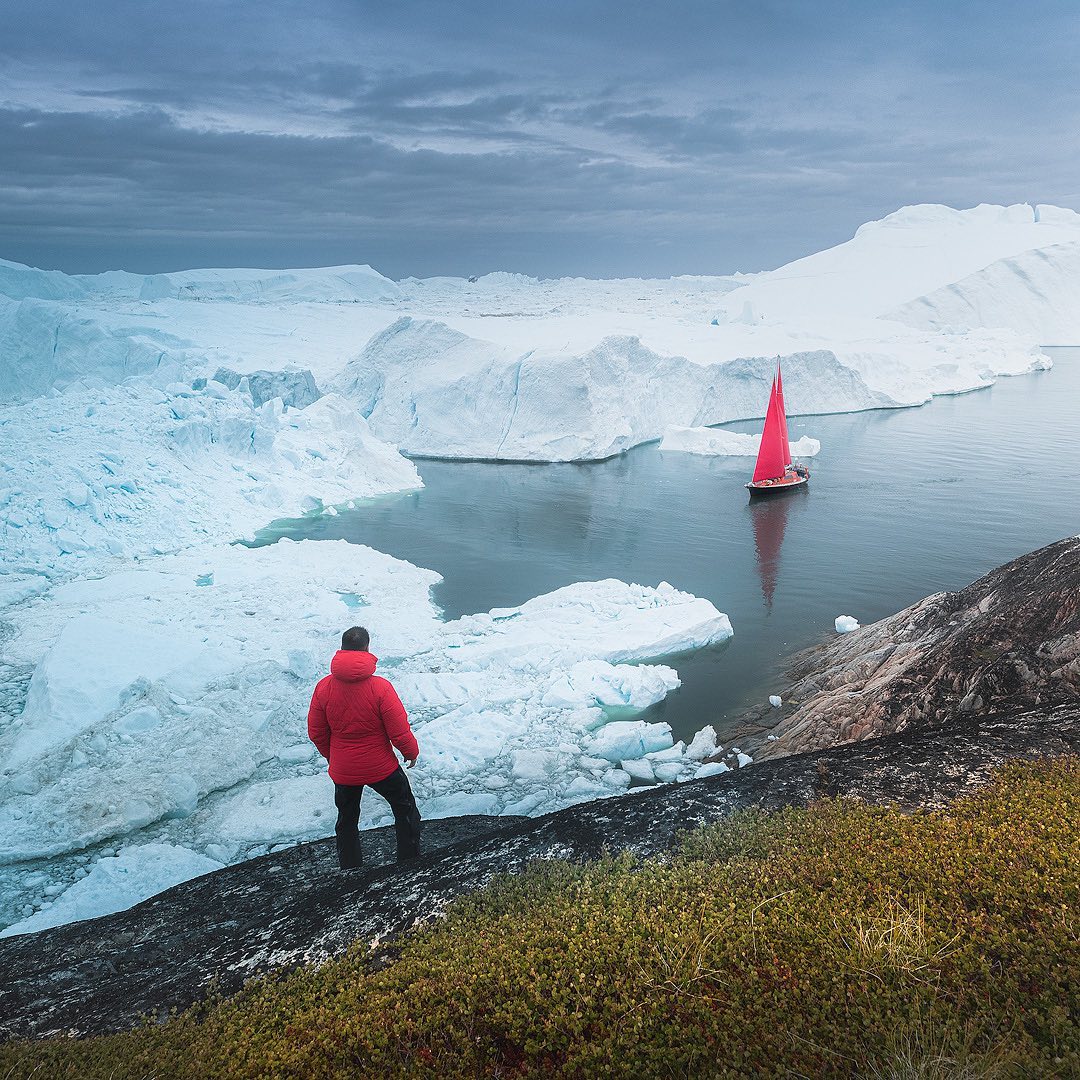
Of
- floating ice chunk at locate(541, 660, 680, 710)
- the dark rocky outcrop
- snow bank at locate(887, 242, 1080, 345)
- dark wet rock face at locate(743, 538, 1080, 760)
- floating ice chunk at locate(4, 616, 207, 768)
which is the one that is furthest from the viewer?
snow bank at locate(887, 242, 1080, 345)

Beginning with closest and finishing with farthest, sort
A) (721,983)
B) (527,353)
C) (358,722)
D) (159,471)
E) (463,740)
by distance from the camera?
1. (721,983)
2. (358,722)
3. (463,740)
4. (159,471)
5. (527,353)

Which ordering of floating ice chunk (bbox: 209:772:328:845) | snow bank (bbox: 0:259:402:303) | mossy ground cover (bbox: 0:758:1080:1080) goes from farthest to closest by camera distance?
snow bank (bbox: 0:259:402:303) < floating ice chunk (bbox: 209:772:328:845) < mossy ground cover (bbox: 0:758:1080:1080)

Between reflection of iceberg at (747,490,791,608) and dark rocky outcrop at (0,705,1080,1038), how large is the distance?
40.8ft

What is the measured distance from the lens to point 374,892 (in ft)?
14.1

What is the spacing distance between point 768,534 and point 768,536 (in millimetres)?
205

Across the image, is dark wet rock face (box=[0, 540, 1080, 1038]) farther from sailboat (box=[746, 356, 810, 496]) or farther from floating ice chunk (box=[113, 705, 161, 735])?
sailboat (box=[746, 356, 810, 496])

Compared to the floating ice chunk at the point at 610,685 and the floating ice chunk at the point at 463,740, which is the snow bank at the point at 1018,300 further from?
the floating ice chunk at the point at 463,740

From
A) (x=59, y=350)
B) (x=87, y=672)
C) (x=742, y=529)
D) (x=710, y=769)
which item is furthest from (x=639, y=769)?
(x=59, y=350)

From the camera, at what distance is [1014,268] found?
76.2 meters

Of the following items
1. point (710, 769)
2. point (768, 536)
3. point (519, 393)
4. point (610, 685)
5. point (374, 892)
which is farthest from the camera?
point (519, 393)

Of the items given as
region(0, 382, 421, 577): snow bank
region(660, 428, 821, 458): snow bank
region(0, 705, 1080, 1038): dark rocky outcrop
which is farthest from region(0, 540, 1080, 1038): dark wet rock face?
region(660, 428, 821, 458): snow bank

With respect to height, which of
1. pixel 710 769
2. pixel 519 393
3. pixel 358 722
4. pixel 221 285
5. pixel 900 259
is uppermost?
pixel 900 259

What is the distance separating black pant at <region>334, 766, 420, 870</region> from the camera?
16.6ft

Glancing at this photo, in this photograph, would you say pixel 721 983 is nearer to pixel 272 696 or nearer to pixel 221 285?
pixel 272 696
